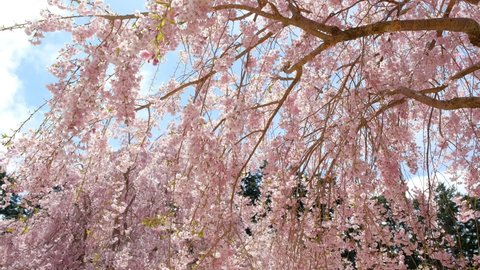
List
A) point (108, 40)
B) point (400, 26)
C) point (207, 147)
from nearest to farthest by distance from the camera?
1. point (108, 40)
2. point (400, 26)
3. point (207, 147)

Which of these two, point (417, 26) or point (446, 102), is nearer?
point (417, 26)

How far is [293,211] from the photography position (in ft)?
11.8

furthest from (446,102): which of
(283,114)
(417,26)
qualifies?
(283,114)

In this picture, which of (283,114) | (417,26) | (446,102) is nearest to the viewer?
(417,26)

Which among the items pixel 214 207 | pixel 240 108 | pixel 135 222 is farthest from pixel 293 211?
pixel 135 222

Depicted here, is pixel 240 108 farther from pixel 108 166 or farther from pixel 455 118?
pixel 108 166

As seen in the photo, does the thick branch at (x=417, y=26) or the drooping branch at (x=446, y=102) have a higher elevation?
the thick branch at (x=417, y=26)

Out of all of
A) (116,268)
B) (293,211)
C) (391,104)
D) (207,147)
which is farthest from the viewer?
(116,268)

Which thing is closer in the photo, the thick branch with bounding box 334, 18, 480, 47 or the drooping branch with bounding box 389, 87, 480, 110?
the thick branch with bounding box 334, 18, 480, 47

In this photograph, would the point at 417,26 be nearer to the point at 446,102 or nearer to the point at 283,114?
the point at 446,102

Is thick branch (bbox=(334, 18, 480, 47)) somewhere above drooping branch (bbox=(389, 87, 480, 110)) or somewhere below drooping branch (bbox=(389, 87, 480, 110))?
above

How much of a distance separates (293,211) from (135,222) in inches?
185

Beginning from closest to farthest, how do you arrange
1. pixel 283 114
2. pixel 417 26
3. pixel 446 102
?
pixel 417 26, pixel 446 102, pixel 283 114

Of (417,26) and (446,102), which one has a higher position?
(417,26)
